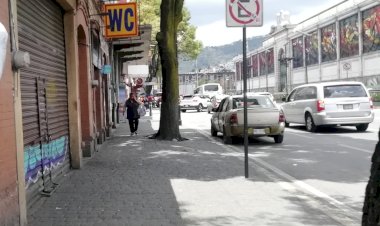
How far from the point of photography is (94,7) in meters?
14.6

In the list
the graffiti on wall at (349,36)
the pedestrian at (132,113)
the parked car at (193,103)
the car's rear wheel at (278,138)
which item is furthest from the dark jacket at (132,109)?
the graffiti on wall at (349,36)

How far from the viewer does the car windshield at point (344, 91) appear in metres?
17.5

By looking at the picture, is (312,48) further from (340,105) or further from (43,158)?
(43,158)

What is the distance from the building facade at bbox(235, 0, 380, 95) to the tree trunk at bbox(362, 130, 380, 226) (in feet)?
152

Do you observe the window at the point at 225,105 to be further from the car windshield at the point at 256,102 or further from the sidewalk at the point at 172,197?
the sidewalk at the point at 172,197

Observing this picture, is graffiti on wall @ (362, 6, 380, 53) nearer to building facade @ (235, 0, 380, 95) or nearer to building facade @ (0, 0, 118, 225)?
building facade @ (235, 0, 380, 95)

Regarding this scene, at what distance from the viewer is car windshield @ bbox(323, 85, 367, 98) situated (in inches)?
687

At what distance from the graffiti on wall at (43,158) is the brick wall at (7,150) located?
1294mm

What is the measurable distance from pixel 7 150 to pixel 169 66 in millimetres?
10889

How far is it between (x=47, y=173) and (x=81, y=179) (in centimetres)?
104

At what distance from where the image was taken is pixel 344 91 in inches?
689

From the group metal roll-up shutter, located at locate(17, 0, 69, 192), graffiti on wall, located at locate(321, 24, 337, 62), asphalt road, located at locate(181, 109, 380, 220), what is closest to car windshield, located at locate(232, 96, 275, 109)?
asphalt road, located at locate(181, 109, 380, 220)

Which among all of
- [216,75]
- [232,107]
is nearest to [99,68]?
[232,107]

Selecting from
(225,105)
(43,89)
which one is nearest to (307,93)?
(225,105)
